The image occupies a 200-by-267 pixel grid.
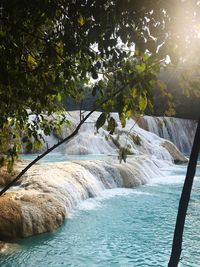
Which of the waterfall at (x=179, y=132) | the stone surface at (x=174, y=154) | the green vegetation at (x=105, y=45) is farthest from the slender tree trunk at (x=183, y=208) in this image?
the waterfall at (x=179, y=132)

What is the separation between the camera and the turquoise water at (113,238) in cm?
658

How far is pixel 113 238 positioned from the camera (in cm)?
789

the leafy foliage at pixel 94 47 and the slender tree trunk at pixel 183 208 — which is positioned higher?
the leafy foliage at pixel 94 47

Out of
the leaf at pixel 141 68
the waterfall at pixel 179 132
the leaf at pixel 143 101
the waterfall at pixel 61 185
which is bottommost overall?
the waterfall at pixel 61 185

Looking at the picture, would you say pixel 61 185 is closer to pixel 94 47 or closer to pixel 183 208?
pixel 94 47

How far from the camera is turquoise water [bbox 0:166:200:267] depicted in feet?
21.6

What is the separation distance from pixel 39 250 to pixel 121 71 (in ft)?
17.0

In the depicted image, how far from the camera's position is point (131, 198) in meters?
12.1

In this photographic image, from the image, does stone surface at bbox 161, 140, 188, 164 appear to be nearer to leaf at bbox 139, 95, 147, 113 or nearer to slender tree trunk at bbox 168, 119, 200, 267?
slender tree trunk at bbox 168, 119, 200, 267

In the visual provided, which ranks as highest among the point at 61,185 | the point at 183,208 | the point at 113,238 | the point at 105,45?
the point at 105,45

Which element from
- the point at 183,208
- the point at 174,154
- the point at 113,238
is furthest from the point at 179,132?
the point at 183,208

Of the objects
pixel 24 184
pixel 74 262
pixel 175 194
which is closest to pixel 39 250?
pixel 74 262

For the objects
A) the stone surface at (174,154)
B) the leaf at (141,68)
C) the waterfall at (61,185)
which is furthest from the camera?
the stone surface at (174,154)

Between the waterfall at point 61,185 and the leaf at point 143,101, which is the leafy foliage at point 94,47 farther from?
the waterfall at point 61,185
